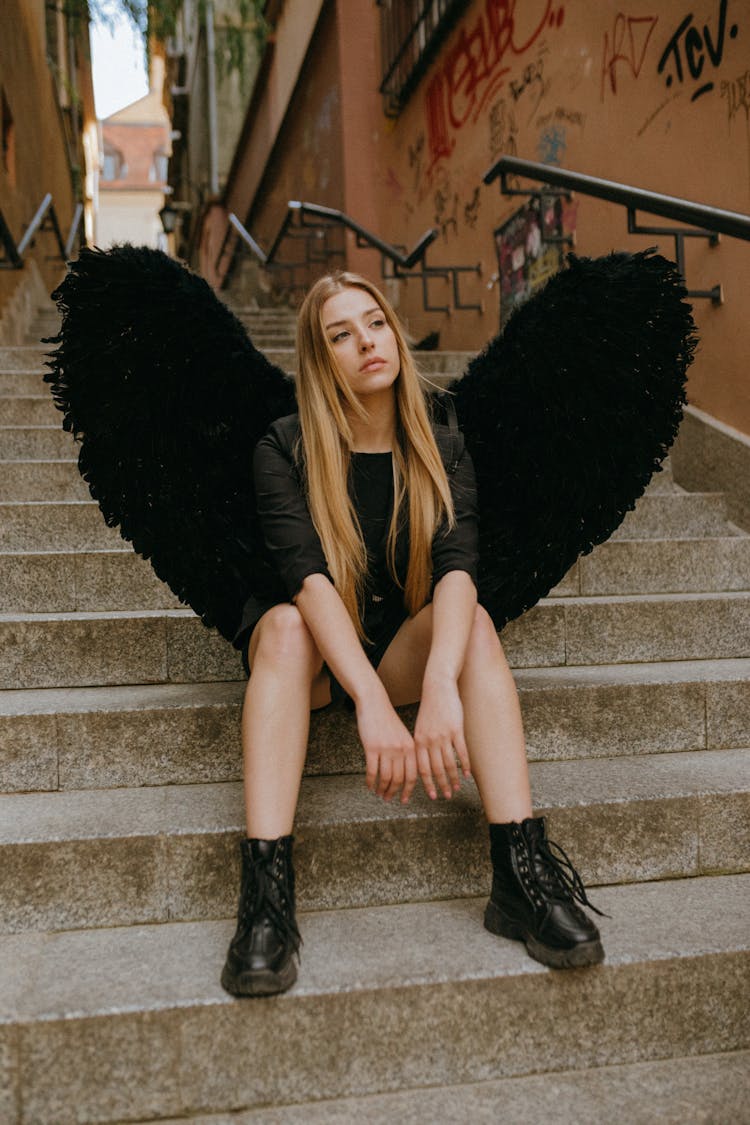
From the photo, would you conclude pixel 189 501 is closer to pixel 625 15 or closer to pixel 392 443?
pixel 392 443

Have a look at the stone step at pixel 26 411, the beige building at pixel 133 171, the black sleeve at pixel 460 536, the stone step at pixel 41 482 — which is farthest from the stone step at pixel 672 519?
→ the beige building at pixel 133 171

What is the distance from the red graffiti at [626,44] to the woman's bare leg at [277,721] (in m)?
3.28

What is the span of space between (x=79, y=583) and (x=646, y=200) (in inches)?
89.3

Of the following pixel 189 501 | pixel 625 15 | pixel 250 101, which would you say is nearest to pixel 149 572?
pixel 189 501

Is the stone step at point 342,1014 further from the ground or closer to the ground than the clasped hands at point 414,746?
closer to the ground

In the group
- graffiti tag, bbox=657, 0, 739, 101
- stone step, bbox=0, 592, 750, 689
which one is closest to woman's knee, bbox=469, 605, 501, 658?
stone step, bbox=0, 592, 750, 689

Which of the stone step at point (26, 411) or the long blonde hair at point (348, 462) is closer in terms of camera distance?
the long blonde hair at point (348, 462)

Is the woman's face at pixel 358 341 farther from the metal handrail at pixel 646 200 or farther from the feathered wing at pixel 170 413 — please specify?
the metal handrail at pixel 646 200

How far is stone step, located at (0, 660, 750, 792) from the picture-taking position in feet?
6.85

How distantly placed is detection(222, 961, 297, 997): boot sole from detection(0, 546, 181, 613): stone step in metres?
1.39

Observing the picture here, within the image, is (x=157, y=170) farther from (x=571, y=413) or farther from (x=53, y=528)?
(x=571, y=413)

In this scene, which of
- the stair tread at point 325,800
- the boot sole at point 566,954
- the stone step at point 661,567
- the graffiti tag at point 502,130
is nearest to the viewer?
the boot sole at point 566,954

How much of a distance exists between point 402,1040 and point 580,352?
1.52m

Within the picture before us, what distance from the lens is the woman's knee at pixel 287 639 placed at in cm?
177
